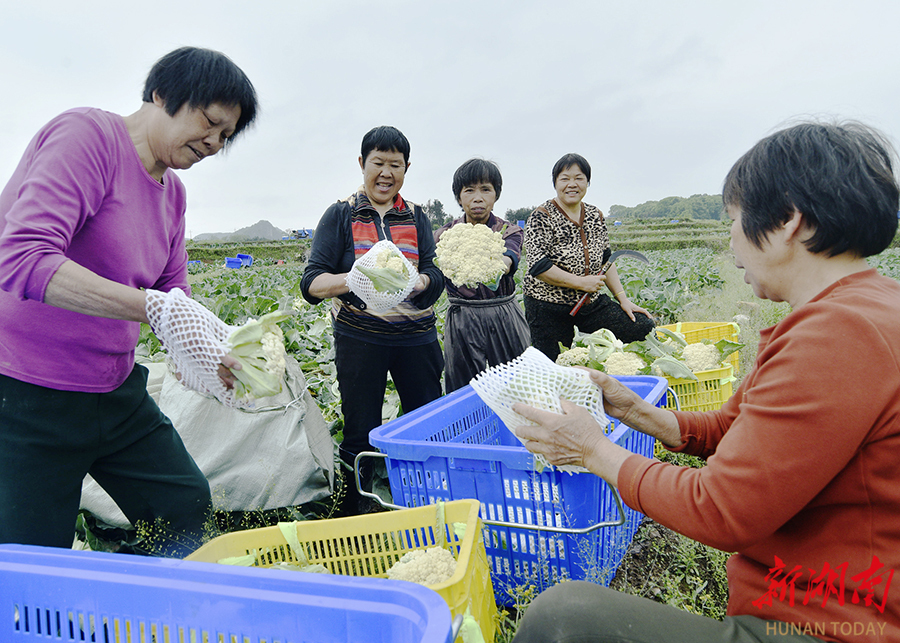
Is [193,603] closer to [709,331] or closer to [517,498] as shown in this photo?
[517,498]

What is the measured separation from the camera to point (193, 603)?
116 cm

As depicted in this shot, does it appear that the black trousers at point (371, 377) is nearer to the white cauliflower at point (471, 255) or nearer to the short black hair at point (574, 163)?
the white cauliflower at point (471, 255)

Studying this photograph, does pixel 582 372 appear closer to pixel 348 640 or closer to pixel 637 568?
pixel 348 640

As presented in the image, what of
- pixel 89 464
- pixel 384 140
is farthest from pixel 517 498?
pixel 384 140

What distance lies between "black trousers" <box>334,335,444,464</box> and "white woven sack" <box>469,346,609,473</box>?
1343 millimetres

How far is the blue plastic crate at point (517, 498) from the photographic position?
1.84m

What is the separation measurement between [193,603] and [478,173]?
3156 mm

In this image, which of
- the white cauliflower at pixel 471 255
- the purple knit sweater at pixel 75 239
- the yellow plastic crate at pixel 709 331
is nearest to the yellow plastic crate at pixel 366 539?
the purple knit sweater at pixel 75 239

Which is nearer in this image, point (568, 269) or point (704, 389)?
point (704, 389)

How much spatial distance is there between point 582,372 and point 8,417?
66.1 inches

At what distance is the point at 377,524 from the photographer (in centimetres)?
178

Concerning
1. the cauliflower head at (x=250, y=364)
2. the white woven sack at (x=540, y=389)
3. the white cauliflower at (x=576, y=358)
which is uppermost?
the cauliflower head at (x=250, y=364)

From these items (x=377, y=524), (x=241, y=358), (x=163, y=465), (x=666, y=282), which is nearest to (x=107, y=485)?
(x=163, y=465)

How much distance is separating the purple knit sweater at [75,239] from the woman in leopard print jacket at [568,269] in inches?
105
